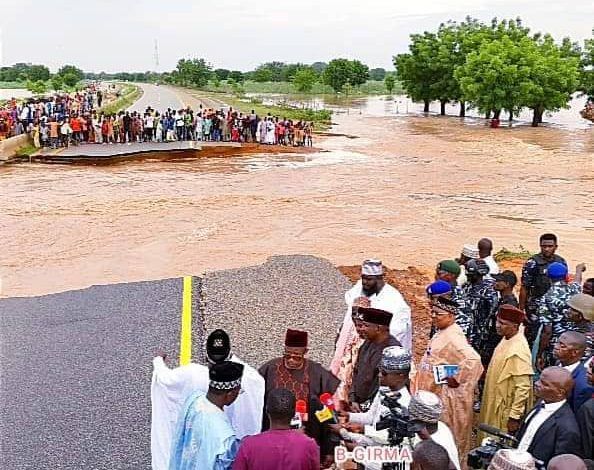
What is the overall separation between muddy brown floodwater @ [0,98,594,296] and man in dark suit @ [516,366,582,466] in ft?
31.5

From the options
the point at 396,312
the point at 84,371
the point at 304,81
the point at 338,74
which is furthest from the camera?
the point at 338,74

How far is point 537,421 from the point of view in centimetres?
400

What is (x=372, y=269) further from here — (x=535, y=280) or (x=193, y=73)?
(x=193, y=73)

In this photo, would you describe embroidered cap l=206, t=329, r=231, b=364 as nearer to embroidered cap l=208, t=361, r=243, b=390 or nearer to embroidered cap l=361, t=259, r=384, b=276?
embroidered cap l=208, t=361, r=243, b=390

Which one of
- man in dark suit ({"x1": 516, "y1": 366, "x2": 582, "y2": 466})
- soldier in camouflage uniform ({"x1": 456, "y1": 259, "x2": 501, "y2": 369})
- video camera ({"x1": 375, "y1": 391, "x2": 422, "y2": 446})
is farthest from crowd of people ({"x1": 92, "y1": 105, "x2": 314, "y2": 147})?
man in dark suit ({"x1": 516, "y1": 366, "x2": 582, "y2": 466})

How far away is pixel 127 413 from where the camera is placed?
6.07m

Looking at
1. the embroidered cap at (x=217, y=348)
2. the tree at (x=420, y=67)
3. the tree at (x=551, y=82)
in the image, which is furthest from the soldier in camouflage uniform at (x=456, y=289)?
the tree at (x=420, y=67)

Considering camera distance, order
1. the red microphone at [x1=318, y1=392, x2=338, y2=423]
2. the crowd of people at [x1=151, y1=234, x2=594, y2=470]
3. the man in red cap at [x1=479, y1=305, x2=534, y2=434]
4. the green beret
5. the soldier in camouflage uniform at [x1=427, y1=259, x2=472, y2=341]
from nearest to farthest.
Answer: the crowd of people at [x1=151, y1=234, x2=594, y2=470] → the red microphone at [x1=318, y1=392, x2=338, y2=423] → the man in red cap at [x1=479, y1=305, x2=534, y2=434] → the soldier in camouflage uniform at [x1=427, y1=259, x2=472, y2=341] → the green beret

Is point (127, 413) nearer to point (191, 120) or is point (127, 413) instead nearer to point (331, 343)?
point (331, 343)

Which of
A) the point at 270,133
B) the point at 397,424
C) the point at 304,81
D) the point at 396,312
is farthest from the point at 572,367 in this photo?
the point at 304,81

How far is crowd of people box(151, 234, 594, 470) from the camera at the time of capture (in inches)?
138

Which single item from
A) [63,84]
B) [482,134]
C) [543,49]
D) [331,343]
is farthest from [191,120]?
[63,84]

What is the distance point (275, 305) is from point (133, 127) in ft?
74.7

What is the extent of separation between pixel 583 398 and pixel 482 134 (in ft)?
137
